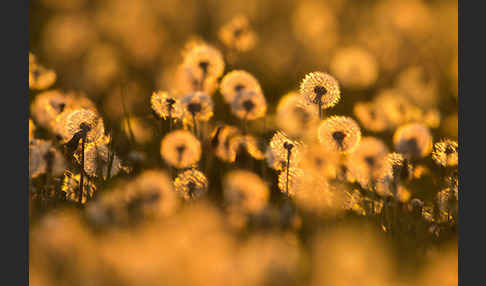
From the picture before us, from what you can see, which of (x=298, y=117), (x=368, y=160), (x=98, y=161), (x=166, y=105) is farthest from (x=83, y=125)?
(x=368, y=160)

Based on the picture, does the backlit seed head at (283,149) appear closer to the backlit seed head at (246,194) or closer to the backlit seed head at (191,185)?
the backlit seed head at (246,194)

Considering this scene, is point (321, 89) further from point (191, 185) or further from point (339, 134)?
point (191, 185)

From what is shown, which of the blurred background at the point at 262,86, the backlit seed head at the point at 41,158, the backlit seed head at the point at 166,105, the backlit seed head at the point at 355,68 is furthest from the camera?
the backlit seed head at the point at 355,68

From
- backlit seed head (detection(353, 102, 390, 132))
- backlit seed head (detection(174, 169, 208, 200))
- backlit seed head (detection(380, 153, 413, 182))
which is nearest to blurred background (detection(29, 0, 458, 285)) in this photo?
backlit seed head (detection(353, 102, 390, 132))

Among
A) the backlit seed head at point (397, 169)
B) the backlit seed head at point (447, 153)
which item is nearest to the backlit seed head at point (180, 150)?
the backlit seed head at point (397, 169)

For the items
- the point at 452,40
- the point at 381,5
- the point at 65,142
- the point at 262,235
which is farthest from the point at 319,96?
the point at 381,5

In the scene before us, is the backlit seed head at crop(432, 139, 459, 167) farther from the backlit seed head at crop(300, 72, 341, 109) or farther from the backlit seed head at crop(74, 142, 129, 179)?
the backlit seed head at crop(74, 142, 129, 179)
